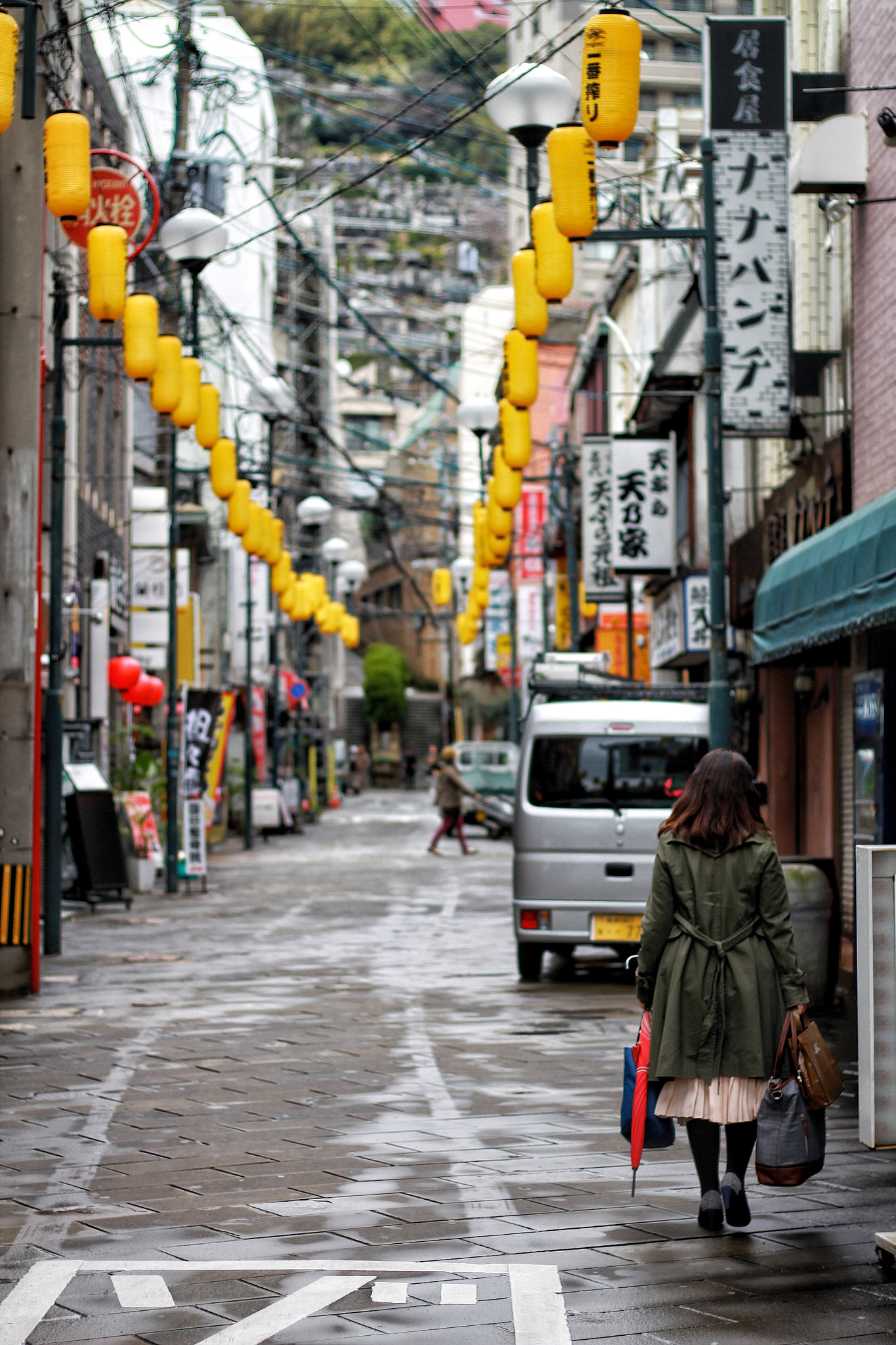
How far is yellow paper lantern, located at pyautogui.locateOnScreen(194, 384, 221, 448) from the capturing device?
20.2m

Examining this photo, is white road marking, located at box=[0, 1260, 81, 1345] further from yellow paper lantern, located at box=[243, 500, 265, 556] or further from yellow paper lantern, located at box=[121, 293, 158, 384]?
yellow paper lantern, located at box=[243, 500, 265, 556]

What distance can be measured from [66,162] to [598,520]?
20548 mm

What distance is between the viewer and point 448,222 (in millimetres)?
113250

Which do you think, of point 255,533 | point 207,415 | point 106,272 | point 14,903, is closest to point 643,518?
point 255,533

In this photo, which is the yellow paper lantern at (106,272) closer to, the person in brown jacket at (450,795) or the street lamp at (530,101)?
the street lamp at (530,101)

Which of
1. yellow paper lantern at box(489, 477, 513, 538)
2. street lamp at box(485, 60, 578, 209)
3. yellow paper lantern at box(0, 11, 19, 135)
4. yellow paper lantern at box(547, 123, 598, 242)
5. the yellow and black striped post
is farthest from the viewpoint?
yellow paper lantern at box(489, 477, 513, 538)

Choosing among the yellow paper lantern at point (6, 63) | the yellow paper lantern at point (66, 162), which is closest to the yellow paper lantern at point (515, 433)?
the yellow paper lantern at point (66, 162)

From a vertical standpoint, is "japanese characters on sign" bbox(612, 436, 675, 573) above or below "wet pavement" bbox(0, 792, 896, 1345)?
above

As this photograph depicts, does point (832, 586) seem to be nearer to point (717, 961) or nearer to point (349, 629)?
point (717, 961)

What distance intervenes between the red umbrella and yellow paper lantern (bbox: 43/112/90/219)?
7.97m

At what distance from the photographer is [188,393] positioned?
62.8 ft

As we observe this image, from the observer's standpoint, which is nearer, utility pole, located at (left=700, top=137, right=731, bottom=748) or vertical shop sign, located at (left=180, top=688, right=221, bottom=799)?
utility pole, located at (left=700, top=137, right=731, bottom=748)

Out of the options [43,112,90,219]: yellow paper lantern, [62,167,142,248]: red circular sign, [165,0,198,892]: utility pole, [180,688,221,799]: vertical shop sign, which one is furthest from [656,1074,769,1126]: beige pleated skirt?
[180,688,221,799]: vertical shop sign

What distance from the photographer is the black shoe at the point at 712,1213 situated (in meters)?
6.39
